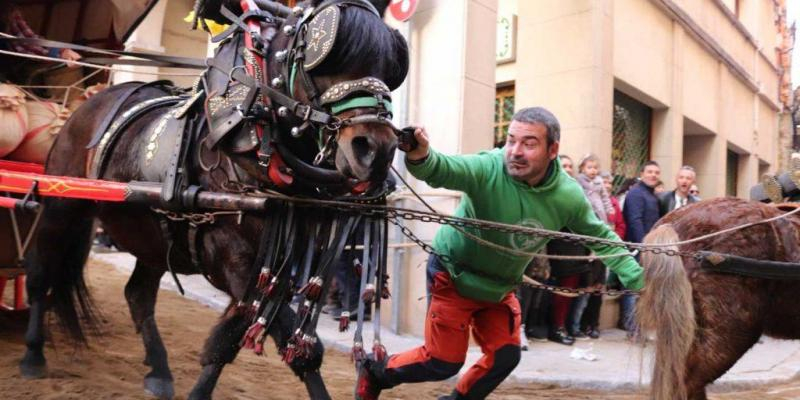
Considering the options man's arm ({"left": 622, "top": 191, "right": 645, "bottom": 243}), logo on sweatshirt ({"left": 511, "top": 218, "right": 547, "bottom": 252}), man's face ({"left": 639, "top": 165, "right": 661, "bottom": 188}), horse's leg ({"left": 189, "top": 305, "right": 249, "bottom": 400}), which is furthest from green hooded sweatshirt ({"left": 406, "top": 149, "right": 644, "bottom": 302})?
man's face ({"left": 639, "top": 165, "right": 661, "bottom": 188})

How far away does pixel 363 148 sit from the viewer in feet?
7.36

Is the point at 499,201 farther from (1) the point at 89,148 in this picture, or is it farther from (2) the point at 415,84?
(2) the point at 415,84

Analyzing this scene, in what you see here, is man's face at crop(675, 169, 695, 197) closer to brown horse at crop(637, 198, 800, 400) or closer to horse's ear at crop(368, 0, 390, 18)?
brown horse at crop(637, 198, 800, 400)

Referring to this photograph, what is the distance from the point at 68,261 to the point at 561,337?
14.8ft

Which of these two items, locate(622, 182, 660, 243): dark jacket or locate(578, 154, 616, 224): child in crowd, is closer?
locate(578, 154, 616, 224): child in crowd

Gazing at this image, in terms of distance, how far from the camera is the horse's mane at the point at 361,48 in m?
2.34

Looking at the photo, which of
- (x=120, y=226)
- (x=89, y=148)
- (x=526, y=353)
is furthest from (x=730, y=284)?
(x=89, y=148)

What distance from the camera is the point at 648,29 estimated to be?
10383mm

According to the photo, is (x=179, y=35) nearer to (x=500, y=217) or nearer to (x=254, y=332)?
(x=500, y=217)

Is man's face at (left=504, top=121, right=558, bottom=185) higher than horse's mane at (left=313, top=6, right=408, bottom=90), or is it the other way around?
horse's mane at (left=313, top=6, right=408, bottom=90)

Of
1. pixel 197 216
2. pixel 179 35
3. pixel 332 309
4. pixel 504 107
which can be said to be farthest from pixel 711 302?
pixel 179 35

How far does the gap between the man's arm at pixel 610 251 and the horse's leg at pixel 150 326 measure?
243 centimetres

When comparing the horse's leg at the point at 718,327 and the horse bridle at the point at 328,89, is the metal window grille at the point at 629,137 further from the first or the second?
the horse bridle at the point at 328,89

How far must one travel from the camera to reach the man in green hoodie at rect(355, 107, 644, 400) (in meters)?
3.07
